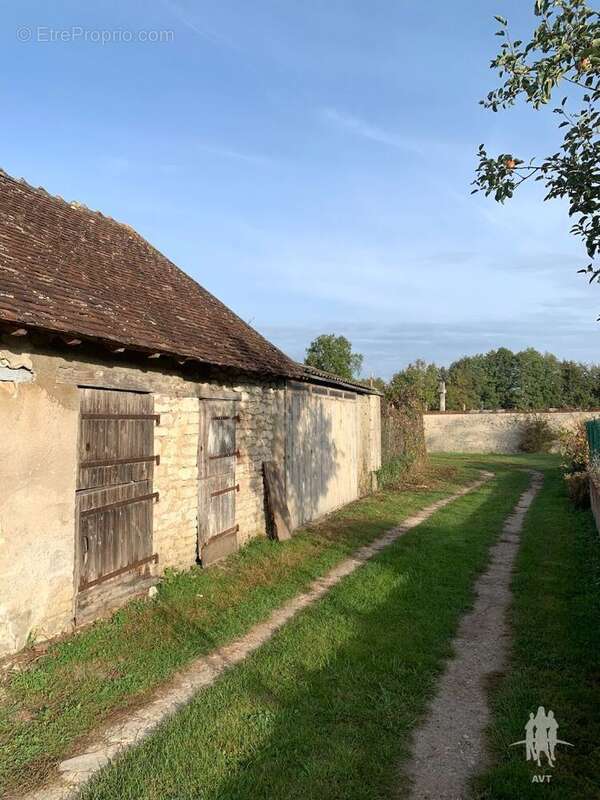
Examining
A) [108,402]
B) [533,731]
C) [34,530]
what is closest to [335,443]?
[108,402]

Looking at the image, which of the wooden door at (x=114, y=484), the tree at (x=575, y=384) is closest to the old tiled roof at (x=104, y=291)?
the wooden door at (x=114, y=484)

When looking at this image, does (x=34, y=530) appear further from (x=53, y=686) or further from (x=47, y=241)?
(x=47, y=241)

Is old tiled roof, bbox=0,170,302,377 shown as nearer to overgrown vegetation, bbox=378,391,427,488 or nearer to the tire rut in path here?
the tire rut in path

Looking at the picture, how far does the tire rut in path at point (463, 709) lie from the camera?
350 centimetres

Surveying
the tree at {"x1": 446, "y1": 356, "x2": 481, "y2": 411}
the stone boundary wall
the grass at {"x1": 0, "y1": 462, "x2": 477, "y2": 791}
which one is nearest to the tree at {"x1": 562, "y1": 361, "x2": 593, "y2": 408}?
the tree at {"x1": 446, "y1": 356, "x2": 481, "y2": 411}

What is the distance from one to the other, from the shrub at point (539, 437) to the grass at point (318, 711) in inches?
1099

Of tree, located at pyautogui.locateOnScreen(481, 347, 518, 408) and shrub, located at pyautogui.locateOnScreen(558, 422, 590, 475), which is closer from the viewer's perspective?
shrub, located at pyautogui.locateOnScreen(558, 422, 590, 475)

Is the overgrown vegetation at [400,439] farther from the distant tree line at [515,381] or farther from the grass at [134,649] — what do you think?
the distant tree line at [515,381]

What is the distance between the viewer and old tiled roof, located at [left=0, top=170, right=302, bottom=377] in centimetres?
571

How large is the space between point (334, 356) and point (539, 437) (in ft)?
44.4

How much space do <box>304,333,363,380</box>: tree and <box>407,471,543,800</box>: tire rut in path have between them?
3059 cm

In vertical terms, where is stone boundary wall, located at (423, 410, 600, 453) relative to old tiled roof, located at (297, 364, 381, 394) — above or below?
below

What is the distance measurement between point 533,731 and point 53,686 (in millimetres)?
3680

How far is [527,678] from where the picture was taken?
4801mm
